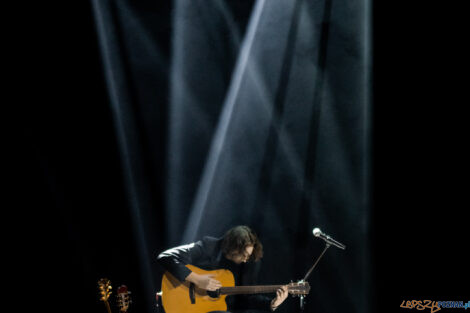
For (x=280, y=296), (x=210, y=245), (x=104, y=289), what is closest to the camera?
(x=280, y=296)

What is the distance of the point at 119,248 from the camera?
3.52 m

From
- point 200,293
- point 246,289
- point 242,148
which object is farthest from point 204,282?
point 242,148

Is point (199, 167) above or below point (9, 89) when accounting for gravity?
below

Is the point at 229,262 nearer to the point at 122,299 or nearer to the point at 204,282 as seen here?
the point at 204,282

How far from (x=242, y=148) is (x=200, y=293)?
160cm

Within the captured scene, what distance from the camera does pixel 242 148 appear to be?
3.90 meters

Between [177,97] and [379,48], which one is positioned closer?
[379,48]

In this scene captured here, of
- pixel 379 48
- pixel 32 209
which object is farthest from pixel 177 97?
pixel 379 48

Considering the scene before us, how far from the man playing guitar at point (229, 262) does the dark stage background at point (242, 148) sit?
1.91 feet

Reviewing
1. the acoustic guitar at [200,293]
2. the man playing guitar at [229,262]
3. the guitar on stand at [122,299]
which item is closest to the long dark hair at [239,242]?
the man playing guitar at [229,262]

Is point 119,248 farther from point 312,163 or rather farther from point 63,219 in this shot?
point 312,163

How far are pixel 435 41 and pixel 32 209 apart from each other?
3.87m

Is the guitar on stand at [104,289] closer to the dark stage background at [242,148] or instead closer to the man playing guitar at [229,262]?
the dark stage background at [242,148]

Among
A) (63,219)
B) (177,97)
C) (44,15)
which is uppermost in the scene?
(44,15)
